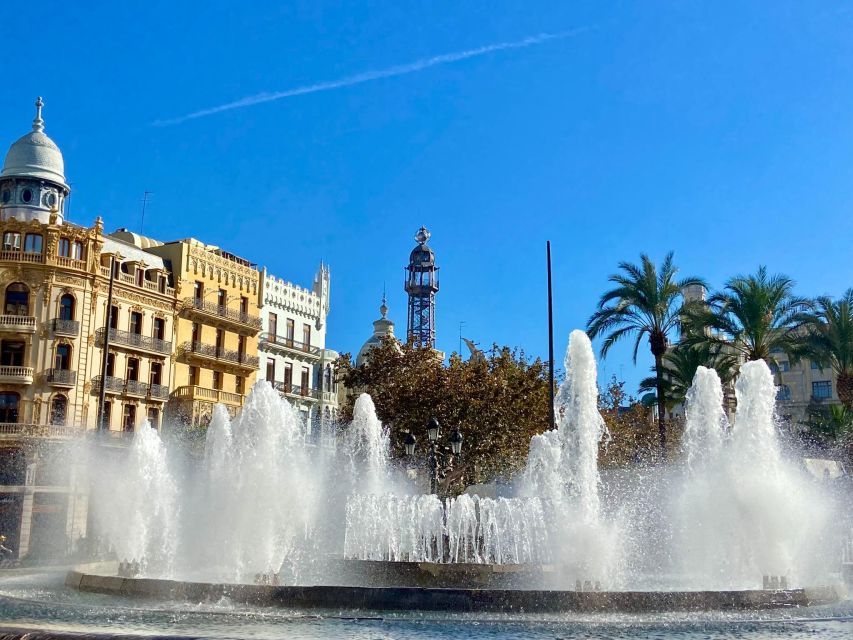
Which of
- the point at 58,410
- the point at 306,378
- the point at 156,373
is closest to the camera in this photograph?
the point at 58,410

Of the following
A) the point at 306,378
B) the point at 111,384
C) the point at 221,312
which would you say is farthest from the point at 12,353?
the point at 306,378

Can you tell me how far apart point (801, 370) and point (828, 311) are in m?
37.5

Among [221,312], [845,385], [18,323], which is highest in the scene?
[221,312]

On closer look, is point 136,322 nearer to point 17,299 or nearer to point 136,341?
point 136,341

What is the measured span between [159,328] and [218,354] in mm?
3899

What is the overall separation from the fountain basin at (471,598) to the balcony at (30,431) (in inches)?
1116

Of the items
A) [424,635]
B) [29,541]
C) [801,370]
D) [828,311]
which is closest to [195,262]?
[29,541]

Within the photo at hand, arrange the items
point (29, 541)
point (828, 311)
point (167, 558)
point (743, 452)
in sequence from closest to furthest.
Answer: point (743, 452) < point (167, 558) < point (828, 311) < point (29, 541)

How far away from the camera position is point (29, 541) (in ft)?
125

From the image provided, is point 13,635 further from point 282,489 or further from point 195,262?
point 195,262

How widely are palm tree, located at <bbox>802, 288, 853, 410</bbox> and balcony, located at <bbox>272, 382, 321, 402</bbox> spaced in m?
30.0

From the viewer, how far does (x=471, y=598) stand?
13.7 metres

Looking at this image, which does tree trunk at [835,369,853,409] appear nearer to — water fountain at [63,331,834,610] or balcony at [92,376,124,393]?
water fountain at [63,331,834,610]

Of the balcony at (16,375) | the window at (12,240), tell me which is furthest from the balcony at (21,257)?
the balcony at (16,375)
